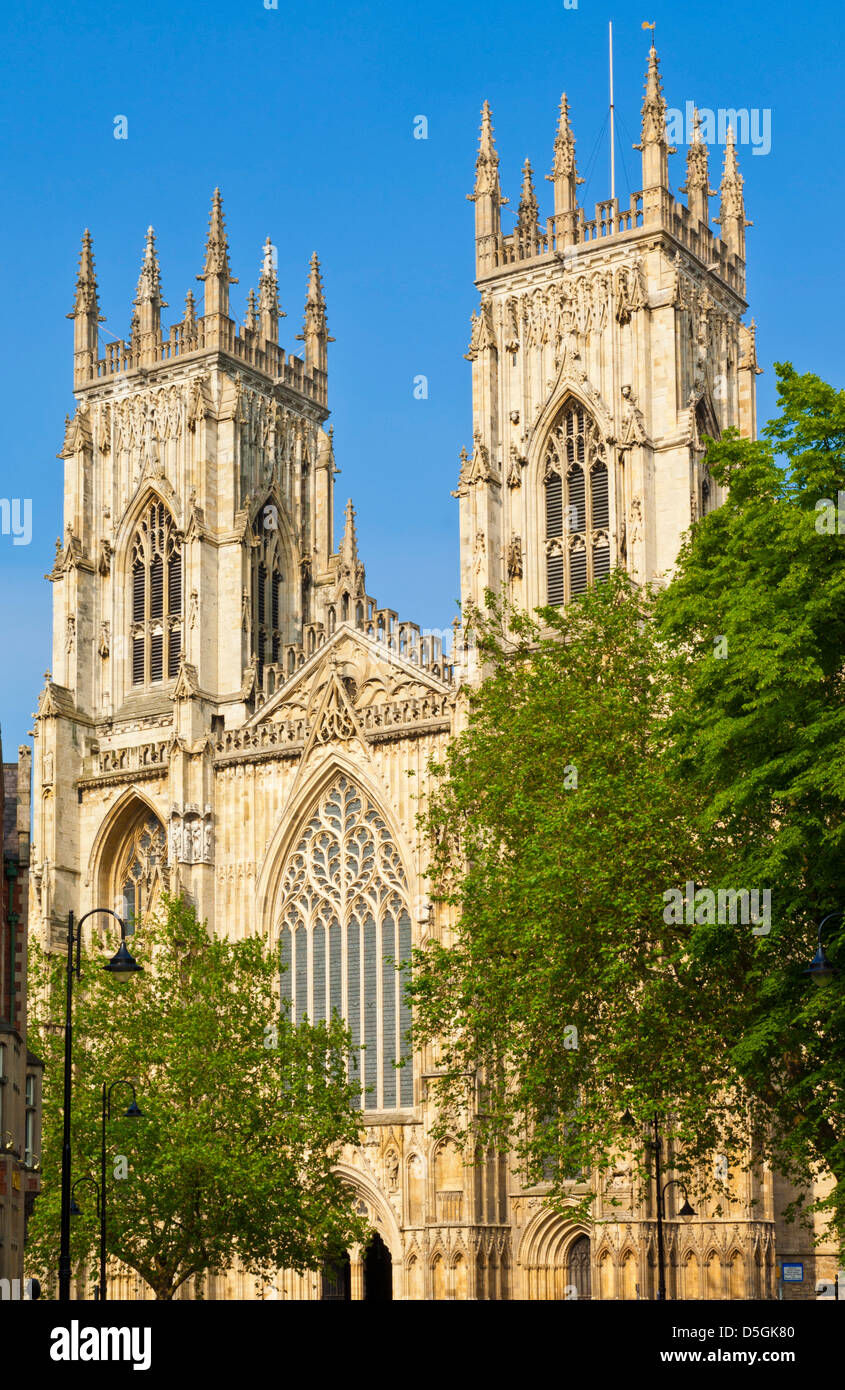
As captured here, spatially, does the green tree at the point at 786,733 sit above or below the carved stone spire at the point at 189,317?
below

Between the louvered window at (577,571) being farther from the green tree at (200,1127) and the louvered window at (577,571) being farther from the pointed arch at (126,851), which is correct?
the pointed arch at (126,851)

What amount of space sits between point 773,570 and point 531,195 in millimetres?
29223

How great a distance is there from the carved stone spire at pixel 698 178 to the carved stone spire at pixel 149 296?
1584 centimetres

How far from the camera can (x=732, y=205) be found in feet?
181

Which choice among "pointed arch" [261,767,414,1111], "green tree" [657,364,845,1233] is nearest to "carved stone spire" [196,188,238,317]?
"pointed arch" [261,767,414,1111]

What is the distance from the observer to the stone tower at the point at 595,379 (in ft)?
161

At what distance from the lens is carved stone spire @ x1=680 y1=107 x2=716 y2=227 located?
5312cm

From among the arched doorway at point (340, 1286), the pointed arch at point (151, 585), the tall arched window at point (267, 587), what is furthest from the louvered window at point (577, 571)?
the arched doorway at point (340, 1286)

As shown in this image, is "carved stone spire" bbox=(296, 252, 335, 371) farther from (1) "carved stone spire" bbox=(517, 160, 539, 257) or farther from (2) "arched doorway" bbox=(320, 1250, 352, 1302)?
(2) "arched doorway" bbox=(320, 1250, 352, 1302)

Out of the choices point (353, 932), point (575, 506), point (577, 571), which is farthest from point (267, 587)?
point (353, 932)

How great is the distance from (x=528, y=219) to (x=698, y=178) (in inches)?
178

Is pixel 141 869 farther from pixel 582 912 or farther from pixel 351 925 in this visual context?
pixel 582 912
